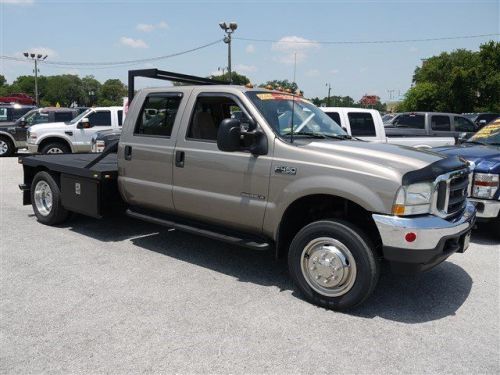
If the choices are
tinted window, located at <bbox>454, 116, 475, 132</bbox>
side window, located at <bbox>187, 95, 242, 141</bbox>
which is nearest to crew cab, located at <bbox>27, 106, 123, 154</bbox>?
side window, located at <bbox>187, 95, 242, 141</bbox>

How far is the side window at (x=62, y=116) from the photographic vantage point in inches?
607

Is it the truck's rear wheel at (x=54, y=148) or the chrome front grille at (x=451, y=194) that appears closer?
the chrome front grille at (x=451, y=194)

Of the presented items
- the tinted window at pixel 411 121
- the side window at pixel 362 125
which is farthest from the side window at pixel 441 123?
the side window at pixel 362 125

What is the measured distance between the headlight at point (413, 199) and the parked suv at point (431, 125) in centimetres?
1001

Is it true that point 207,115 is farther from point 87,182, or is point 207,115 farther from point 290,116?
point 87,182

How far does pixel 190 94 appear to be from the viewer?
16.8ft

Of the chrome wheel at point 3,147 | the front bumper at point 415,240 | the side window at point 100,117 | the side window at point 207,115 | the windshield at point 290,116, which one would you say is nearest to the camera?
the front bumper at point 415,240

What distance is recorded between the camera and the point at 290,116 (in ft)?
15.6

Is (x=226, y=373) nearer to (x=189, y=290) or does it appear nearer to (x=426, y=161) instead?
(x=189, y=290)

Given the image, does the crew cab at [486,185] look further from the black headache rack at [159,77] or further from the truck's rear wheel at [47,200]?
the truck's rear wheel at [47,200]

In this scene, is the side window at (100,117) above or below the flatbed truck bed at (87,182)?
above

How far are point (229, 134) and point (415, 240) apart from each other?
184 cm

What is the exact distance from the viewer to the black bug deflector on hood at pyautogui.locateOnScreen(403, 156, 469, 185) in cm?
366

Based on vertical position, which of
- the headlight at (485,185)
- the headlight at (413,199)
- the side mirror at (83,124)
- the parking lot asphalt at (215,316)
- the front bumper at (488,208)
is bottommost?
the parking lot asphalt at (215,316)
